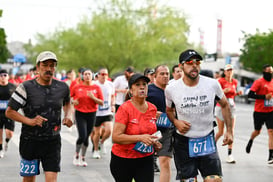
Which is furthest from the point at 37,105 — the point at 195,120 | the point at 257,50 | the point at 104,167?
the point at 257,50

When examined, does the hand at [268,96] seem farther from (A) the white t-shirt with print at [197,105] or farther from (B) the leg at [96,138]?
(A) the white t-shirt with print at [197,105]

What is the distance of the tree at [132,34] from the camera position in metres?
56.7

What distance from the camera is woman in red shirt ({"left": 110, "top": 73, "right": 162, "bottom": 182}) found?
5.43 m

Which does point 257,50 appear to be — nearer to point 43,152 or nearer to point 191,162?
point 191,162

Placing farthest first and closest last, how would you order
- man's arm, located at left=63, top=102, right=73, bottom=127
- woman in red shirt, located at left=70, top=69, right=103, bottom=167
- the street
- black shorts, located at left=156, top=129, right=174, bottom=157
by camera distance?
woman in red shirt, located at left=70, top=69, right=103, bottom=167 < the street < black shorts, located at left=156, top=129, right=174, bottom=157 < man's arm, located at left=63, top=102, right=73, bottom=127

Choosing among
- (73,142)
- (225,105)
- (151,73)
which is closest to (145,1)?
(73,142)

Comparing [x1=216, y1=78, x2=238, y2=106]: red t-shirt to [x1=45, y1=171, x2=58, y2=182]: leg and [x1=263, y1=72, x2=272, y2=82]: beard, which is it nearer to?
[x1=263, y1=72, x2=272, y2=82]: beard

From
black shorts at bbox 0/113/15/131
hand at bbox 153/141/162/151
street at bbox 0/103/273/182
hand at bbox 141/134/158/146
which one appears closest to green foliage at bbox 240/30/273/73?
street at bbox 0/103/273/182

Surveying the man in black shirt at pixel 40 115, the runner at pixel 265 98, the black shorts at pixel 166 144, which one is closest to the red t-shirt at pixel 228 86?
the runner at pixel 265 98

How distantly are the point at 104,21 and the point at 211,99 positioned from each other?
51.7 m

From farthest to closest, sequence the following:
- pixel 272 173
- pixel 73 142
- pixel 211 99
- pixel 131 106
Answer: pixel 73 142 < pixel 272 173 < pixel 211 99 < pixel 131 106

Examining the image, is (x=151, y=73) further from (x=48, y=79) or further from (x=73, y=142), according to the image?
(x=73, y=142)

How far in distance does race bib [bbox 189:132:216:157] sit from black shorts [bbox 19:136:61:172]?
59.3 inches

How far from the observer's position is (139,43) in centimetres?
5800
